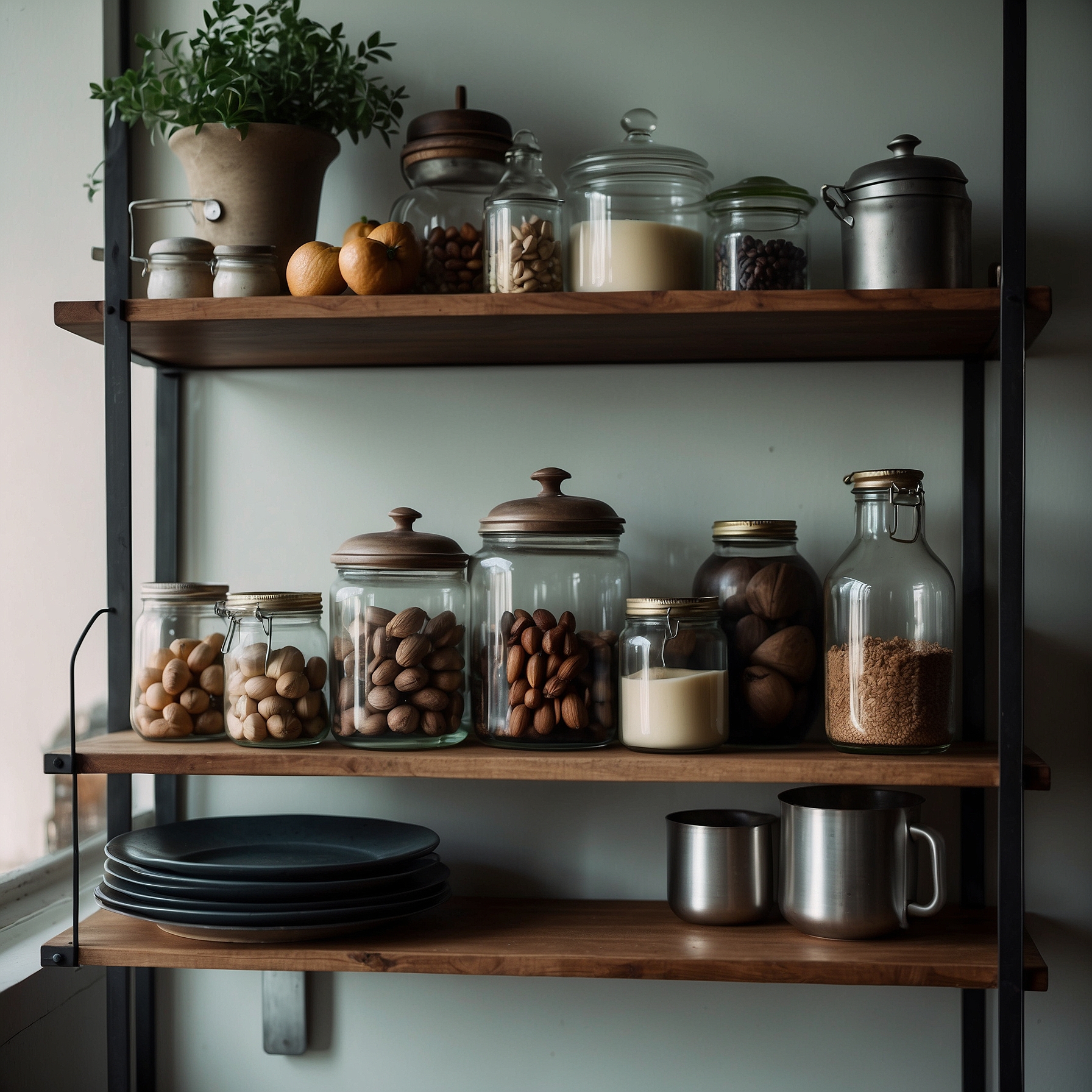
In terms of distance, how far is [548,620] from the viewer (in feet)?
3.79

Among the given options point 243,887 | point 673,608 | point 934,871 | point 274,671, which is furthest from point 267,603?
point 934,871

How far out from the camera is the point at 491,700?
3.85 feet

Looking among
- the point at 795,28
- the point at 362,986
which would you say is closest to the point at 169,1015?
the point at 362,986

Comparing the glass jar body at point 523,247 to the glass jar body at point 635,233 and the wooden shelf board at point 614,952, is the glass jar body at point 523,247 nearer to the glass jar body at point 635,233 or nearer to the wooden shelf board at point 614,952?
the glass jar body at point 635,233

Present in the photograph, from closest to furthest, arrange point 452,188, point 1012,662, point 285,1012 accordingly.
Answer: point 1012,662, point 452,188, point 285,1012

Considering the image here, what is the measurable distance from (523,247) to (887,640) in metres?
0.60

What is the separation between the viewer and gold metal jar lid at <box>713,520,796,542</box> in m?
1.21

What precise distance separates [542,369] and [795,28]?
21.8 inches

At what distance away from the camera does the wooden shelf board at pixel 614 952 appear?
3.54 ft

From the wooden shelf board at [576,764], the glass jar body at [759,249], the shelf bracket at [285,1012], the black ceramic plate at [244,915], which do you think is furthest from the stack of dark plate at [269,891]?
the glass jar body at [759,249]

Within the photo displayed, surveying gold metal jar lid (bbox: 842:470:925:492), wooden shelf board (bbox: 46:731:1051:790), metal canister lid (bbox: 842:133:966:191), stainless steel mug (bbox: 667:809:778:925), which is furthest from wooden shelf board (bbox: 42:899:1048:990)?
metal canister lid (bbox: 842:133:966:191)

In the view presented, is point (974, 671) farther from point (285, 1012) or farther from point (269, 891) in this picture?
point (285, 1012)

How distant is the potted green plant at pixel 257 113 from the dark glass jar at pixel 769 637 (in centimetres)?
65

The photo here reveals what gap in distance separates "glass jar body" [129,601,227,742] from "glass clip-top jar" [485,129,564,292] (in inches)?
21.3
